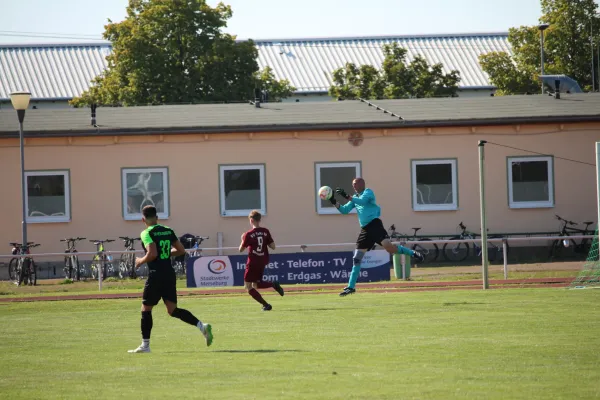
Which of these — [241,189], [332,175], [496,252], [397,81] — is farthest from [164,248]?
[397,81]

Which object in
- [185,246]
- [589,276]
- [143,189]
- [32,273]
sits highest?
[143,189]

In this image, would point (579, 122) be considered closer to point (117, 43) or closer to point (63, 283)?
point (63, 283)

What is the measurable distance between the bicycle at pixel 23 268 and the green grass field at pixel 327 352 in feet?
28.4

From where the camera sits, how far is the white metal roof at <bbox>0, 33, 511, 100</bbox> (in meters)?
70.7

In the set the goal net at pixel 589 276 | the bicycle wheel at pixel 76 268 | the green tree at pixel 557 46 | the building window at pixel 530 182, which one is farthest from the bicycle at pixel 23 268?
the green tree at pixel 557 46

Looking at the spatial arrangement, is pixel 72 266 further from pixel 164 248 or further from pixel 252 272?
pixel 164 248

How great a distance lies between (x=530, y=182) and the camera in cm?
3200

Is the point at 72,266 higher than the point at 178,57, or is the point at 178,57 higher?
the point at 178,57

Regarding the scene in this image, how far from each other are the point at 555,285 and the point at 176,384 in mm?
14827

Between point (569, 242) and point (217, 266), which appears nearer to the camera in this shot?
point (217, 266)

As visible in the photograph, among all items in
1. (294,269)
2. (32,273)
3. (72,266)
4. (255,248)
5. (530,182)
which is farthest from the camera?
(530,182)

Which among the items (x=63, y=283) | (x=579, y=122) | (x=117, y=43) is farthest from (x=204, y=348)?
(x=117, y=43)

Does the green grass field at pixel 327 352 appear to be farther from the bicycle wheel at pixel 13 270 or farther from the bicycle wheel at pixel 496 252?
the bicycle wheel at pixel 496 252

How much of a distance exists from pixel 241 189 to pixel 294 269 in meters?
6.74
